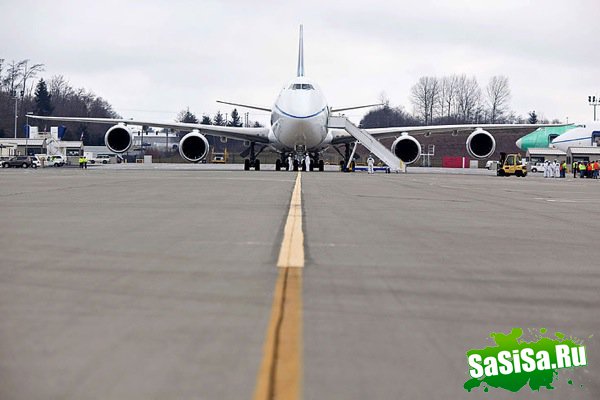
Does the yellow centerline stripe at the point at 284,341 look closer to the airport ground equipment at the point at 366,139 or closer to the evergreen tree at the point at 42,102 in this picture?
the airport ground equipment at the point at 366,139

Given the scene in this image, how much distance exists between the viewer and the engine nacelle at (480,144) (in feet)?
137

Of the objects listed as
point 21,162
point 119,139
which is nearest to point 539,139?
point 21,162

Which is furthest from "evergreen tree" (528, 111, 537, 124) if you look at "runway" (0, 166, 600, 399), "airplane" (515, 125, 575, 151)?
"runway" (0, 166, 600, 399)

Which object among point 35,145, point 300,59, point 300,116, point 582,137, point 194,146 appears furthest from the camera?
point 35,145

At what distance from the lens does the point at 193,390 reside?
286cm

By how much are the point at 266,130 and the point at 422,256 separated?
115ft

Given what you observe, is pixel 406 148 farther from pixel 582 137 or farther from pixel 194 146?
pixel 582 137

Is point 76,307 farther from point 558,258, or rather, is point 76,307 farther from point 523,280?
point 558,258

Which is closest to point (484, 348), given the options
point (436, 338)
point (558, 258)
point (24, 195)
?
point (436, 338)

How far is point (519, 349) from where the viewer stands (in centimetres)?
361

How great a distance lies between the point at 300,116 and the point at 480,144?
11.2 m

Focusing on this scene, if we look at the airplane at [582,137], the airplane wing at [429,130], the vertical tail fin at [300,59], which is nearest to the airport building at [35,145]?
the vertical tail fin at [300,59]

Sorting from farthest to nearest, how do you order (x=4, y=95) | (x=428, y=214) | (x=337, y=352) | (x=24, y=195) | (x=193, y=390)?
(x=4, y=95) < (x=24, y=195) < (x=428, y=214) < (x=337, y=352) < (x=193, y=390)

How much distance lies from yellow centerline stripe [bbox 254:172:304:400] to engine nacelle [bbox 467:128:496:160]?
36792mm
